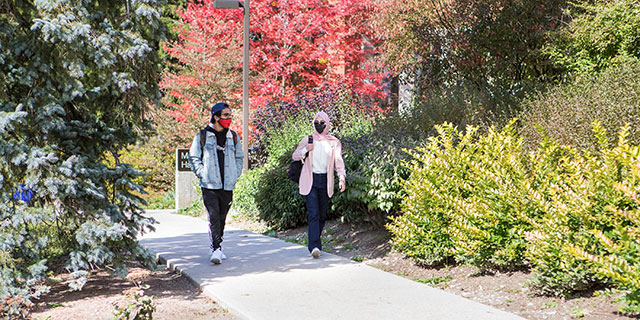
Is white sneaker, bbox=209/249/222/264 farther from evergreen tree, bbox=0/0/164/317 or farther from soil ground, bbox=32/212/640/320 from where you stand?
evergreen tree, bbox=0/0/164/317

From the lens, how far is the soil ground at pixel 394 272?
546cm

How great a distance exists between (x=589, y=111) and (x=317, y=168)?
336 cm

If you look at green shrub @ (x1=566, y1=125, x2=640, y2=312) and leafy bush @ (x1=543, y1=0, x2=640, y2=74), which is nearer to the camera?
green shrub @ (x1=566, y1=125, x2=640, y2=312)

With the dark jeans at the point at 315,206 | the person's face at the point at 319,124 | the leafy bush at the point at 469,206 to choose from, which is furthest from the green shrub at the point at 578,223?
the person's face at the point at 319,124

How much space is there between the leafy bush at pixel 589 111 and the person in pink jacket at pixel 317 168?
244 centimetres

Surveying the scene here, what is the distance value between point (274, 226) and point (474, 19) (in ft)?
16.3

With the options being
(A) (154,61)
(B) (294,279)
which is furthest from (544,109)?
(A) (154,61)

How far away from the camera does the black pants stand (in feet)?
27.3

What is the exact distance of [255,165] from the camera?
16.9 metres

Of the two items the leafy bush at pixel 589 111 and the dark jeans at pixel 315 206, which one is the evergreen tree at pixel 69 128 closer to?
the dark jeans at pixel 315 206

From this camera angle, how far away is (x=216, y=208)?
27.3 ft

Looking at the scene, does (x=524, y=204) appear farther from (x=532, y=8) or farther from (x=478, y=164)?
(x=532, y=8)

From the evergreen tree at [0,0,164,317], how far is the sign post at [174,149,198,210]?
995cm

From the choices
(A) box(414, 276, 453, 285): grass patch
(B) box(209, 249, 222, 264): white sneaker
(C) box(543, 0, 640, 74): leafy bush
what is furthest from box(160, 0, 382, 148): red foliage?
(A) box(414, 276, 453, 285): grass patch
